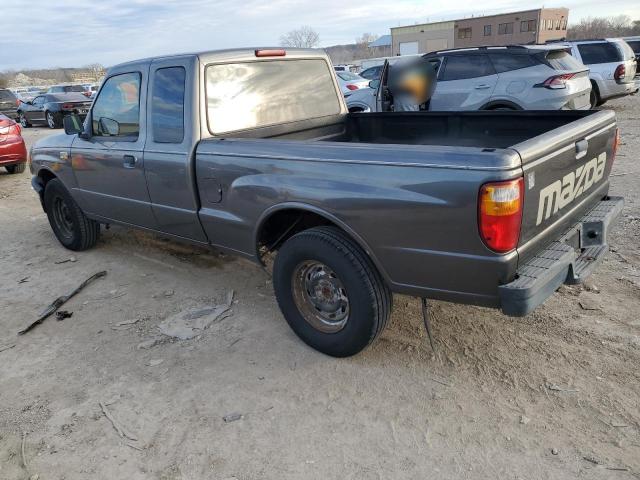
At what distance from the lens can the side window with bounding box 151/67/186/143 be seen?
12.1ft

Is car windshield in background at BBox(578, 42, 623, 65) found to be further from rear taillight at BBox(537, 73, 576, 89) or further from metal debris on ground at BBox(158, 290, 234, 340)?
metal debris on ground at BBox(158, 290, 234, 340)

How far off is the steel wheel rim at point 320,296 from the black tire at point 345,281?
2 centimetres

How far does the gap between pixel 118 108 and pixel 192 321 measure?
78.0 inches

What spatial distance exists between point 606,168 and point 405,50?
7181 cm

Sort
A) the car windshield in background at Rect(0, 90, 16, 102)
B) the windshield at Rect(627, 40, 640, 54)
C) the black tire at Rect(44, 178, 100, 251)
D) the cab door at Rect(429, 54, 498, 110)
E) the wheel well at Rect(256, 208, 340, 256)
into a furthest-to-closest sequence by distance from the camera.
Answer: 1. the car windshield in background at Rect(0, 90, 16, 102)
2. the windshield at Rect(627, 40, 640, 54)
3. the cab door at Rect(429, 54, 498, 110)
4. the black tire at Rect(44, 178, 100, 251)
5. the wheel well at Rect(256, 208, 340, 256)

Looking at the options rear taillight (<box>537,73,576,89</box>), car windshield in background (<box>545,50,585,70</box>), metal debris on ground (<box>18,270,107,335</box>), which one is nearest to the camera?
metal debris on ground (<box>18,270,107,335</box>)

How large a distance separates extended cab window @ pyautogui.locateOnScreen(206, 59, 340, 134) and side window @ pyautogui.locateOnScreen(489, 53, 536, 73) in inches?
208

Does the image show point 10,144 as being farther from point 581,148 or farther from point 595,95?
point 595,95

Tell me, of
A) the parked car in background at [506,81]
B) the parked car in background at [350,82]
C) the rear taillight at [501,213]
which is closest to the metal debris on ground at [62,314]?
the rear taillight at [501,213]

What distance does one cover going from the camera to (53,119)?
19844 millimetres

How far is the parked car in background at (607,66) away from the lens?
12.4 meters

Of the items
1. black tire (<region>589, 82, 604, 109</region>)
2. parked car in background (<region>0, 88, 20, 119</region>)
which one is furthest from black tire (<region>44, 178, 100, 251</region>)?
parked car in background (<region>0, 88, 20, 119</region>)

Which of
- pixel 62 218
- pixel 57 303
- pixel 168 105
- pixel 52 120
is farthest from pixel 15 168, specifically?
pixel 52 120

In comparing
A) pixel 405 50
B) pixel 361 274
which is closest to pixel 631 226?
pixel 361 274
